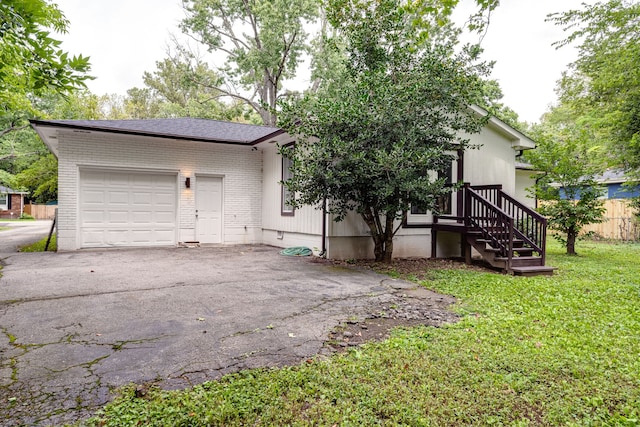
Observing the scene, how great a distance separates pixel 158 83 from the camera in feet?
103

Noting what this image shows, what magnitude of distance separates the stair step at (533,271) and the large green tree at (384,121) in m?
1.98

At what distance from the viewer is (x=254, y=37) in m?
21.9

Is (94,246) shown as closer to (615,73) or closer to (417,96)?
(417,96)

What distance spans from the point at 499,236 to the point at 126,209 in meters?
9.21

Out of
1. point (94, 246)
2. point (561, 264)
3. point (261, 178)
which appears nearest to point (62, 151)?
point (94, 246)

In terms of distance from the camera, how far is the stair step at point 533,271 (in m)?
6.80

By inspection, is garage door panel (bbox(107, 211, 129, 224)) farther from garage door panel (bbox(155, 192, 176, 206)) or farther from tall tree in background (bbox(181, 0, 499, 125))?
tall tree in background (bbox(181, 0, 499, 125))

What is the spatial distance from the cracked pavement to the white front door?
12.0 feet

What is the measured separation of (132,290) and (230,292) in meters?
1.33

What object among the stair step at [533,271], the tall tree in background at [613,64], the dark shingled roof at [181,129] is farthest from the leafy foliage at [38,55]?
the tall tree in background at [613,64]

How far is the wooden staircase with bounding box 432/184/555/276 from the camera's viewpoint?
22.9 ft

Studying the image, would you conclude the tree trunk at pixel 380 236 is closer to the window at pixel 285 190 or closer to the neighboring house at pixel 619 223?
the window at pixel 285 190

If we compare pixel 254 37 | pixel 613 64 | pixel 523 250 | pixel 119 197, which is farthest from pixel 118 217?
pixel 254 37

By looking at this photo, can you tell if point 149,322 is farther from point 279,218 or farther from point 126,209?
point 126,209
